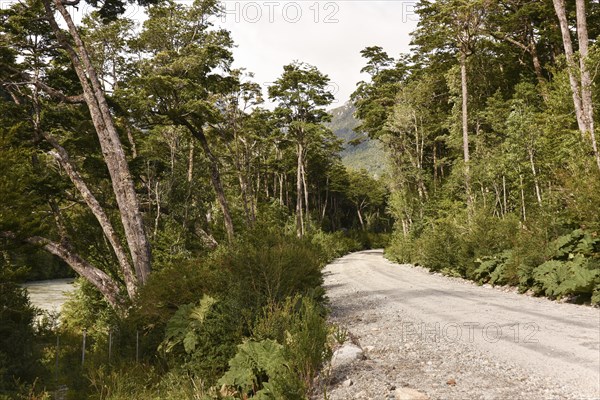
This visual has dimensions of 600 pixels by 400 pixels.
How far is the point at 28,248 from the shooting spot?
37.4 feet

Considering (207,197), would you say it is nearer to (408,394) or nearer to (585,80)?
(585,80)

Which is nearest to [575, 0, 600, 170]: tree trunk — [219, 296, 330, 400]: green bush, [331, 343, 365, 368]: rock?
[331, 343, 365, 368]: rock

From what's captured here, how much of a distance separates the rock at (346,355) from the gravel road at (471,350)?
0.06m

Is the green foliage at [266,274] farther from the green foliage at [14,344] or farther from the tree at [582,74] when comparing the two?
the tree at [582,74]

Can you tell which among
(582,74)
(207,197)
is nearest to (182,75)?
(207,197)

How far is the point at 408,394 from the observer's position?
3916 millimetres

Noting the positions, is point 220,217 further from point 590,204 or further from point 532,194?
point 590,204

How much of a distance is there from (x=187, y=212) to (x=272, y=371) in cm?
1560

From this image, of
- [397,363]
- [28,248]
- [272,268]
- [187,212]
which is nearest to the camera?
[397,363]

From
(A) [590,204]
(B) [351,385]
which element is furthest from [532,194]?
(B) [351,385]

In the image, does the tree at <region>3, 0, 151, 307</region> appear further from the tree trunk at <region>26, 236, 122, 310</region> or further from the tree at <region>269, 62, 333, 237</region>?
the tree at <region>269, 62, 333, 237</region>

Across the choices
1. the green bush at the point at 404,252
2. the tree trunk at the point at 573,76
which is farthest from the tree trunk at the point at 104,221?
the green bush at the point at 404,252

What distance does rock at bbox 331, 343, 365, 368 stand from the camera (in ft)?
17.3

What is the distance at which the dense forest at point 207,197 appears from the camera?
21.5 feet
